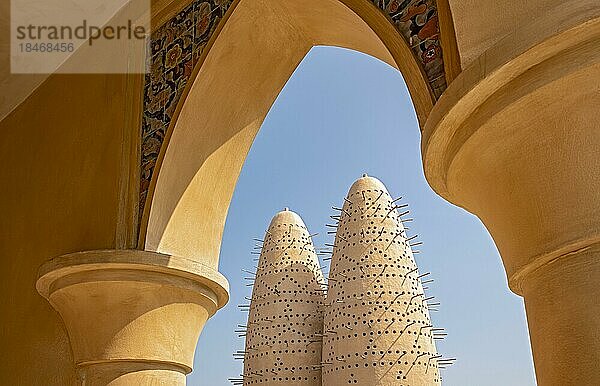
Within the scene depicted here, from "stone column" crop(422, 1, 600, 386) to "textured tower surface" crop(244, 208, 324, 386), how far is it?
5.12m

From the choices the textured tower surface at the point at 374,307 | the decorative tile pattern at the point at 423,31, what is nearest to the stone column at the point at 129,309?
the decorative tile pattern at the point at 423,31

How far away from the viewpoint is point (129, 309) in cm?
323

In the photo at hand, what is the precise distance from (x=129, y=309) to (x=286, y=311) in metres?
4.14

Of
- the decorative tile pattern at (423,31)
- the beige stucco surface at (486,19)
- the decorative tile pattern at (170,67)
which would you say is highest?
the decorative tile pattern at (170,67)

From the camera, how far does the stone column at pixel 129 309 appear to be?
125 inches

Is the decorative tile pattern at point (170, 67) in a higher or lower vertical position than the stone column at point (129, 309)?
higher

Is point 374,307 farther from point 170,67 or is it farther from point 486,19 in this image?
point 486,19

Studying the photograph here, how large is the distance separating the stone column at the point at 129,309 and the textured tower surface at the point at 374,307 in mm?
2999

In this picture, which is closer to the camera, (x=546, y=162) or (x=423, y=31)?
(x=546, y=162)

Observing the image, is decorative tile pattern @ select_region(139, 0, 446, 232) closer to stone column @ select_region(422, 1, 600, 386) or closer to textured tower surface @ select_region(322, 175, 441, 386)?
stone column @ select_region(422, 1, 600, 386)

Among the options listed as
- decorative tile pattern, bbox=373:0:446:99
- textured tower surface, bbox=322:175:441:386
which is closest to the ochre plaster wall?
decorative tile pattern, bbox=373:0:446:99

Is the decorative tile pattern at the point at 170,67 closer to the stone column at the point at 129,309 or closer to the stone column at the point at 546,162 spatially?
the stone column at the point at 129,309

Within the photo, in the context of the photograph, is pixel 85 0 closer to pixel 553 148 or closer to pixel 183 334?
pixel 183 334

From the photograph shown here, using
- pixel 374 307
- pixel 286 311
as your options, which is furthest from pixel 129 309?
pixel 286 311
